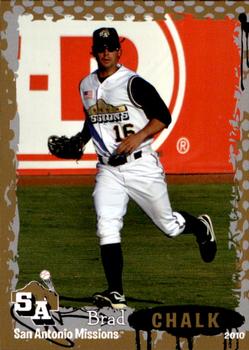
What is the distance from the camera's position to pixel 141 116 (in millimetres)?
8352

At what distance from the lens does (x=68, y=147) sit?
8.70 metres

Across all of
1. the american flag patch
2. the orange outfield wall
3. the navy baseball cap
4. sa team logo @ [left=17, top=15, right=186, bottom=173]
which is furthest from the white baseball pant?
the orange outfield wall

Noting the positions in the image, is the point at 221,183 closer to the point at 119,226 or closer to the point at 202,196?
the point at 202,196

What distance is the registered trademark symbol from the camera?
471 inches

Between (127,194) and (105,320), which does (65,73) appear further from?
(105,320)

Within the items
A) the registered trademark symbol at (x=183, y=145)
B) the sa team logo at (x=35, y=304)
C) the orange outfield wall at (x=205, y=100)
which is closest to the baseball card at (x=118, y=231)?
the sa team logo at (x=35, y=304)

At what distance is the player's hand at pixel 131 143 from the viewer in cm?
824

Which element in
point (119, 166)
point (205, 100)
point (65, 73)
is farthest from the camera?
point (205, 100)

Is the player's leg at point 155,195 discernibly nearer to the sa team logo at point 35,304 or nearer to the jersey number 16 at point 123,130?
the jersey number 16 at point 123,130

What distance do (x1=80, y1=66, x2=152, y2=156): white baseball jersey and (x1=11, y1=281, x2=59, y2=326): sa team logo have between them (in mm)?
1147

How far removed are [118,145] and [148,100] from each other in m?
0.41

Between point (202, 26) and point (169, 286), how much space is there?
4759mm

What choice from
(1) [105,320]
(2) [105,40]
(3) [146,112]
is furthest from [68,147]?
(1) [105,320]

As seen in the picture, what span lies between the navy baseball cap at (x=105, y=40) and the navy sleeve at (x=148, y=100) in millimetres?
287
